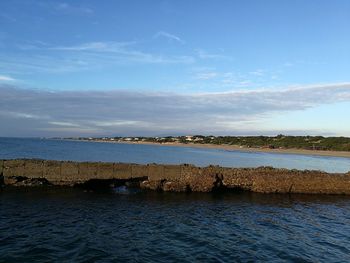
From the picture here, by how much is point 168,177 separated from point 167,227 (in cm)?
779

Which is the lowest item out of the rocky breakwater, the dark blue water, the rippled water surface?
the rippled water surface

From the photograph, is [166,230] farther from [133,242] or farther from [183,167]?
[183,167]

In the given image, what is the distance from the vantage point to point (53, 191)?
1997 centimetres

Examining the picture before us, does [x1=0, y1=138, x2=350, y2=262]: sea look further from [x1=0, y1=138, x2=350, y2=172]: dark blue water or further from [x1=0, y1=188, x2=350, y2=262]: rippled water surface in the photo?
[x1=0, y1=138, x2=350, y2=172]: dark blue water

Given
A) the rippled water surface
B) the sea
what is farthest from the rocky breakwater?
the rippled water surface

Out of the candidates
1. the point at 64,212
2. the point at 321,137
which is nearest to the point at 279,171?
the point at 64,212

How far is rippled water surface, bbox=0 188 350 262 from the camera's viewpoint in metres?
11.1

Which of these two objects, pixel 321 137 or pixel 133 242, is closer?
pixel 133 242

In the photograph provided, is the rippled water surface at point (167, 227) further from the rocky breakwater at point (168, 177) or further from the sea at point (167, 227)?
the rocky breakwater at point (168, 177)

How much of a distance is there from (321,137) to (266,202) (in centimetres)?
10822

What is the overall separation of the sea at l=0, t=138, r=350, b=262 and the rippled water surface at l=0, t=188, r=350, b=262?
0.03 m

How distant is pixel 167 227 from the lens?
45.8ft

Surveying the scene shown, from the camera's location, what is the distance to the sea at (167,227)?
1112 cm

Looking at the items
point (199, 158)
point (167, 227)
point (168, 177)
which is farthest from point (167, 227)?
point (199, 158)
